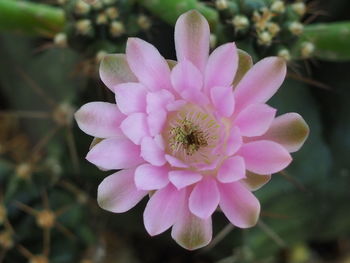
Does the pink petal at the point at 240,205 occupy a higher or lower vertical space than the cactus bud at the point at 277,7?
lower

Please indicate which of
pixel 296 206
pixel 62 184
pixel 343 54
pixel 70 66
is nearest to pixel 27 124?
pixel 70 66

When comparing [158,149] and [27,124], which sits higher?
[158,149]

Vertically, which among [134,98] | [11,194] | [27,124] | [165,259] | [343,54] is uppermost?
[134,98]

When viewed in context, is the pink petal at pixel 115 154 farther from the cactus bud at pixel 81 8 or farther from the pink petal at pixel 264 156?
the cactus bud at pixel 81 8

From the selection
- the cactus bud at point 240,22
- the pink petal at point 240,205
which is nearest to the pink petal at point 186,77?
the pink petal at point 240,205

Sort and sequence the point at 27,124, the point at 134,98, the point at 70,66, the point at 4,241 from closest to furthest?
1. the point at 134,98
2. the point at 4,241
3. the point at 70,66
4. the point at 27,124

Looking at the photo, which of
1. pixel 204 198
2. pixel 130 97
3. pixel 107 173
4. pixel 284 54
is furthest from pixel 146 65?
pixel 107 173

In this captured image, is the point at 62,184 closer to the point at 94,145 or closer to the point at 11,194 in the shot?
the point at 11,194
